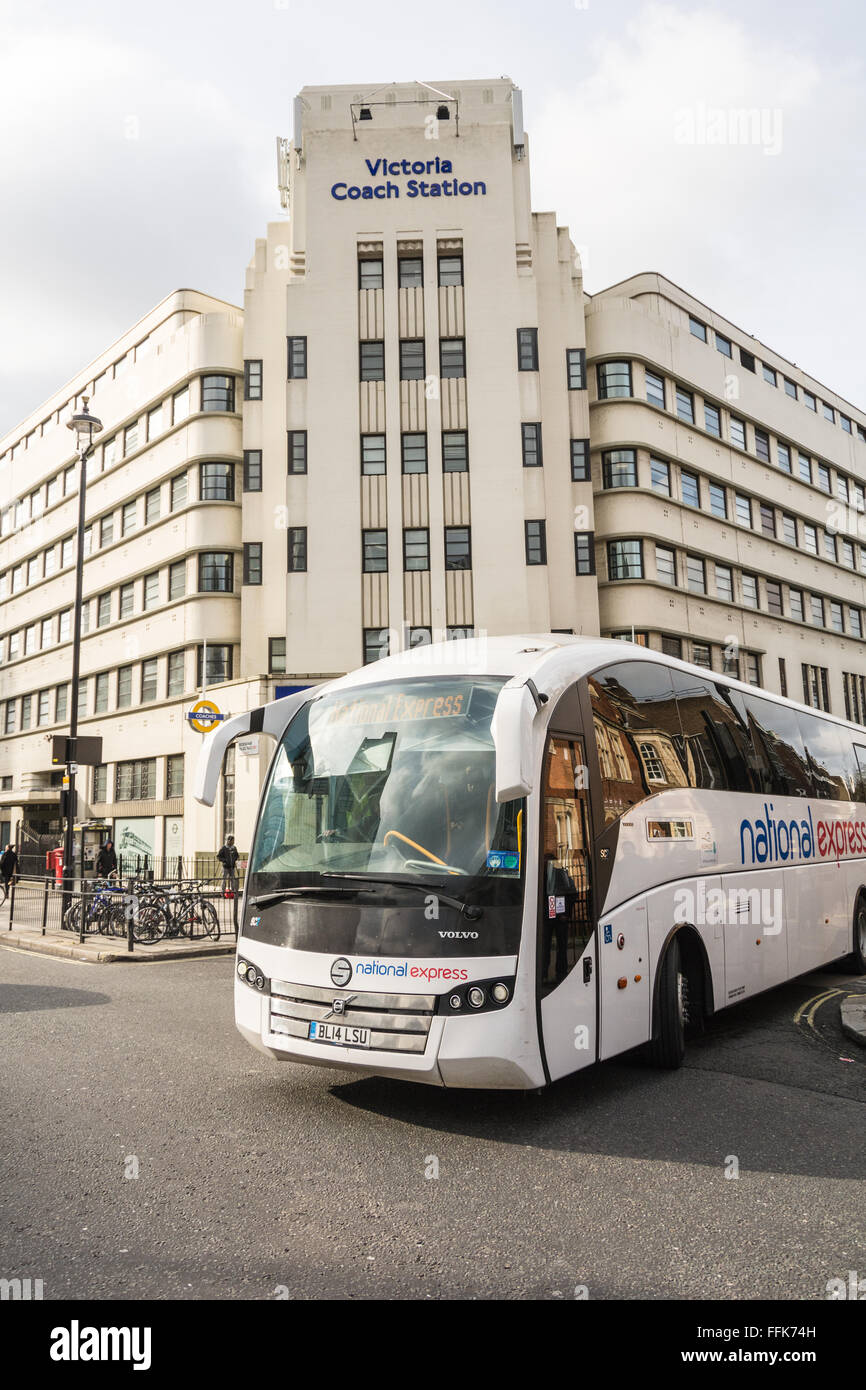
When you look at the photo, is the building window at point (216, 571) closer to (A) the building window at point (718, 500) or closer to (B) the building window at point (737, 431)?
(A) the building window at point (718, 500)

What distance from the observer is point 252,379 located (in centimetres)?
3297

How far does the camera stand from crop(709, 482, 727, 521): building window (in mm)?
38031

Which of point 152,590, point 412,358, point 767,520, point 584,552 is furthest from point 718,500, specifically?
point 152,590

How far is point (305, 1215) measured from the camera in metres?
4.32

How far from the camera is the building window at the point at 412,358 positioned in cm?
3148

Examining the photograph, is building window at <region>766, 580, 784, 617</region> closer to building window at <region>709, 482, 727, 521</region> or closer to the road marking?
building window at <region>709, 482, 727, 521</region>

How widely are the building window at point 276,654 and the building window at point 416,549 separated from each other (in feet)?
16.0

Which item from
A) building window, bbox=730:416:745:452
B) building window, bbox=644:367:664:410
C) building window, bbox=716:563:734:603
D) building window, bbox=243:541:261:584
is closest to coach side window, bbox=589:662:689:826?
building window, bbox=243:541:261:584

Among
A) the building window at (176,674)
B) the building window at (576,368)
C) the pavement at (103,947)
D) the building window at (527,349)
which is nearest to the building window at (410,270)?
the building window at (527,349)

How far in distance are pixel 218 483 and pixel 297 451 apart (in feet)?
14.9

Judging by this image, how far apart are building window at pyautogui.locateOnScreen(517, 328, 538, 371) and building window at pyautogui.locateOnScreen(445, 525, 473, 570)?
563 cm

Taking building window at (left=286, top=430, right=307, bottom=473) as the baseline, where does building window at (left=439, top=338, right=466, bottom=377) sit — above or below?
above

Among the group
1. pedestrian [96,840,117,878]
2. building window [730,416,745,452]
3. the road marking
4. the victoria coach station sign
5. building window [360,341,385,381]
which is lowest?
the road marking

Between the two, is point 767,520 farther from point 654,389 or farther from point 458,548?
point 458,548
